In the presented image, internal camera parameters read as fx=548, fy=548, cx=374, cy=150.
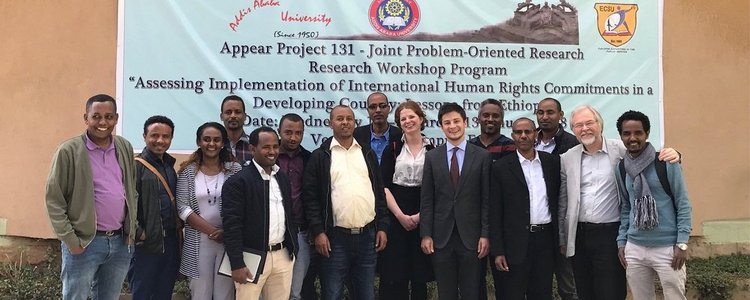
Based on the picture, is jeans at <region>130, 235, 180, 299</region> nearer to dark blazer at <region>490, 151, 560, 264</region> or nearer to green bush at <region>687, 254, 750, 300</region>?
dark blazer at <region>490, 151, 560, 264</region>

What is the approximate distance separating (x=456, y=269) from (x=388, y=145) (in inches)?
39.6

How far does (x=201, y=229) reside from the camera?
10.6ft

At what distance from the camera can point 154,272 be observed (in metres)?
3.36

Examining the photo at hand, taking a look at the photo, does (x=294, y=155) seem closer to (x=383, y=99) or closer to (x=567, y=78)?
(x=383, y=99)

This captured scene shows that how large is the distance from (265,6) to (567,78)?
287cm

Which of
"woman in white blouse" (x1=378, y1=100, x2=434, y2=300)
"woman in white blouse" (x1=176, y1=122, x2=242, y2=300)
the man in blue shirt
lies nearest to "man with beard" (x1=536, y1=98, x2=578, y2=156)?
the man in blue shirt

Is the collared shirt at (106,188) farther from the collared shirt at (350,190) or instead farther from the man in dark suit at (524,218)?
the man in dark suit at (524,218)

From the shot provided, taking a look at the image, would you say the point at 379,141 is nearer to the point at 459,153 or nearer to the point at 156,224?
the point at 459,153

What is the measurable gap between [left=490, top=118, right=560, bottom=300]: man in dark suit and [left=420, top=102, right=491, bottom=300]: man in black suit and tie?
8cm

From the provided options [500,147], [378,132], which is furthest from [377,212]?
[500,147]

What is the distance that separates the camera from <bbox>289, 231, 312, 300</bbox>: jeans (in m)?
3.62

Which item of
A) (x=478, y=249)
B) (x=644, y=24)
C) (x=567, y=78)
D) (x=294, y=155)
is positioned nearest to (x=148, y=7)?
(x=294, y=155)

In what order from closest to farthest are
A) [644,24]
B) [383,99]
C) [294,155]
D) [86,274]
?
[86,274]
[294,155]
[383,99]
[644,24]

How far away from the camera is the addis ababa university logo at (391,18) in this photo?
504 cm
